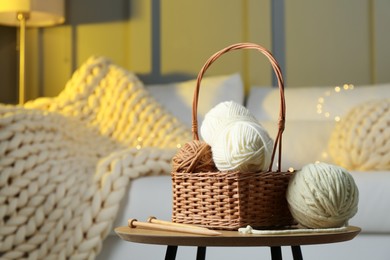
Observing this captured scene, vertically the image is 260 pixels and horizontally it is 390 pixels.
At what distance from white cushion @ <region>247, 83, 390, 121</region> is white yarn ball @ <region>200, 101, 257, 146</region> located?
43.3 inches

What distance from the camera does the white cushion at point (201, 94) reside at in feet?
7.70

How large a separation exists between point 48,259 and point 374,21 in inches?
59.9

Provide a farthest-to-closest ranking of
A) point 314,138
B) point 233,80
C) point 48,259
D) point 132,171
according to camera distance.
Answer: point 233,80, point 314,138, point 132,171, point 48,259

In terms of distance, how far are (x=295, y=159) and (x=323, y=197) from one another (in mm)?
1054

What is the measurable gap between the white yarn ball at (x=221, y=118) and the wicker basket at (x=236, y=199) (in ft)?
0.21

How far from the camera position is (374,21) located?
8.43 ft

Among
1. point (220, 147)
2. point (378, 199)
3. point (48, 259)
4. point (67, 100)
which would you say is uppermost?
point (67, 100)

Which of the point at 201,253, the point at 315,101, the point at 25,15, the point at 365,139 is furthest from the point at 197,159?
the point at 25,15

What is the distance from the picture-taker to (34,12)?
2645 millimetres

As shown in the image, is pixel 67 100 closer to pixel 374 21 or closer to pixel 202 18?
pixel 202 18

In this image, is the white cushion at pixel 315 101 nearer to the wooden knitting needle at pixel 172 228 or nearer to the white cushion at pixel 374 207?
the white cushion at pixel 374 207

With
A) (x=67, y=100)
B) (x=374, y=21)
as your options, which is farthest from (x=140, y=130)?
(x=374, y=21)

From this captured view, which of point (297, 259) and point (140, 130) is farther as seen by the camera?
point (140, 130)

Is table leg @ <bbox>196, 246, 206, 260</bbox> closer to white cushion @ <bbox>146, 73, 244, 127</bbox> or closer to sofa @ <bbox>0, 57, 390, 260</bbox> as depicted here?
sofa @ <bbox>0, 57, 390, 260</bbox>
